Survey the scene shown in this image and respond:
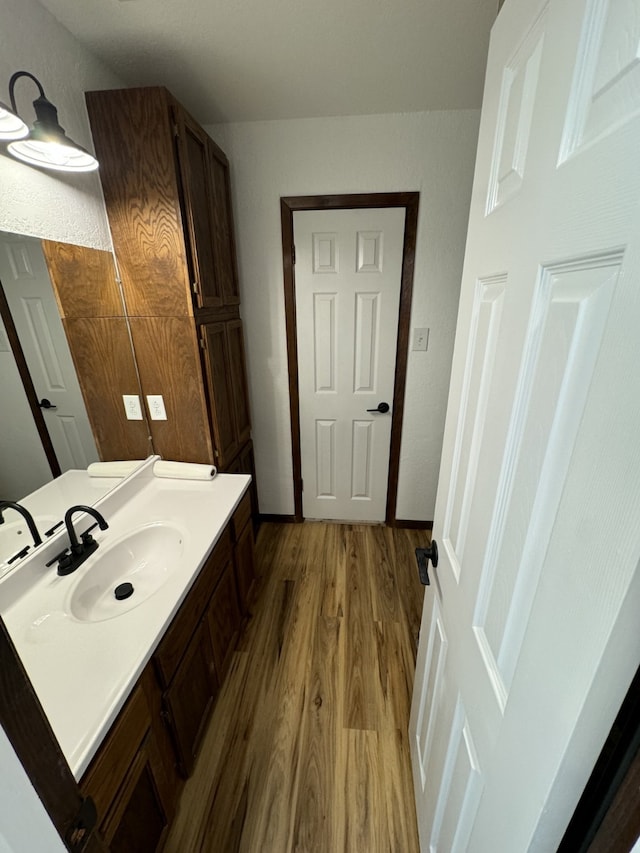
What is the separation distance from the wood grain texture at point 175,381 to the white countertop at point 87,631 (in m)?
0.36

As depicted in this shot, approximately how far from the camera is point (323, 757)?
124cm

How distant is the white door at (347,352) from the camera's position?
1876mm

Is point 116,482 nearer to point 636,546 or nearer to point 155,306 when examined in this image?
point 155,306

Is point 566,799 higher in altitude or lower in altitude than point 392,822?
higher

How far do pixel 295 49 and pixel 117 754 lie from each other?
2.25 metres

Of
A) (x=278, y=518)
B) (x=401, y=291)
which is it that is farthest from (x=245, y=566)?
(x=401, y=291)

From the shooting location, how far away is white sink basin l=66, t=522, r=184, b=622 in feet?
3.43

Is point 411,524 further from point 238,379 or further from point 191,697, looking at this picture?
point 191,697

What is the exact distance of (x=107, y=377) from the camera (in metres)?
1.44

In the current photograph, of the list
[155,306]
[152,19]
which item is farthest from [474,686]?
[152,19]

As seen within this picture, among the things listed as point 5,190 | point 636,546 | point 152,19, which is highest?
point 152,19

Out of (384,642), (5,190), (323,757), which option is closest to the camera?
(5,190)

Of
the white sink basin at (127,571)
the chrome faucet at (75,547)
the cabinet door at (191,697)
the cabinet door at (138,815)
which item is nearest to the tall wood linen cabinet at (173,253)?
the white sink basin at (127,571)

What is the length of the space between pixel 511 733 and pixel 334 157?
2.26 m
